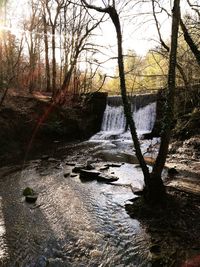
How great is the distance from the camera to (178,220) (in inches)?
249

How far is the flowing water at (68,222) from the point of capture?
205 inches

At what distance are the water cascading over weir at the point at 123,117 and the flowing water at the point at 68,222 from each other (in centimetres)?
795

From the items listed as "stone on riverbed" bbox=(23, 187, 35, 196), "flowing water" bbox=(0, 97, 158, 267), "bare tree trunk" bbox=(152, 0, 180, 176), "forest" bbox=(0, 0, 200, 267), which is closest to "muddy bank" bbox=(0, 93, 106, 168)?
"forest" bbox=(0, 0, 200, 267)

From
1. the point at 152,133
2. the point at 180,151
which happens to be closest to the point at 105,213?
the point at 180,151

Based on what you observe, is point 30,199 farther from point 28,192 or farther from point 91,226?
point 91,226

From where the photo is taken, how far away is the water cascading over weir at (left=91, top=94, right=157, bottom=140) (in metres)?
19.5

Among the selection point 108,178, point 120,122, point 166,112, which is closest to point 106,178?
point 108,178

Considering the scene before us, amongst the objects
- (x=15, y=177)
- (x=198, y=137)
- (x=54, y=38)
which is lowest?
(x=15, y=177)

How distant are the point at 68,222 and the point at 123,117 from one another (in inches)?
583

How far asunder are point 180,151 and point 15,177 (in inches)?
284

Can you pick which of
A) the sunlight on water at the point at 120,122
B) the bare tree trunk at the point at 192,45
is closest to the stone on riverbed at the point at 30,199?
the bare tree trunk at the point at 192,45

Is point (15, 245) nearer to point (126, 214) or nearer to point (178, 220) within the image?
point (126, 214)

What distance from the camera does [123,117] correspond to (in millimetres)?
20953

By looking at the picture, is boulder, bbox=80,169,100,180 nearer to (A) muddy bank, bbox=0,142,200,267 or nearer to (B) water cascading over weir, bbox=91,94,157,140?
(A) muddy bank, bbox=0,142,200,267
